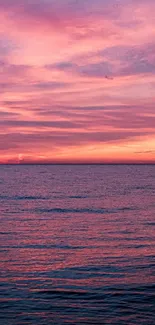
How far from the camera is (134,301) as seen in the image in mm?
15172

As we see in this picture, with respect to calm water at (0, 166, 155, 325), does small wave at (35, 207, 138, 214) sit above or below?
below

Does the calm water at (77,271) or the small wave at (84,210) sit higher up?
the calm water at (77,271)

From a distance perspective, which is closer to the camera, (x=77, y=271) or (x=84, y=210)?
(x=77, y=271)

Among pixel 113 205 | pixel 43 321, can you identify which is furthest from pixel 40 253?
pixel 113 205

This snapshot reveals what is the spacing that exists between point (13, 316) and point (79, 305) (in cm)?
247

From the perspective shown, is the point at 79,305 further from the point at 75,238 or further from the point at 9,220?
the point at 9,220

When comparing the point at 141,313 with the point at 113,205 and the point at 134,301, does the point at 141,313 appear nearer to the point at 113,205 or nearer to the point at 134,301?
the point at 134,301

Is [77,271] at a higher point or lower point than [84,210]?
higher

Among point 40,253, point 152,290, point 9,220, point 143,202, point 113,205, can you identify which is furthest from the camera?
point 143,202

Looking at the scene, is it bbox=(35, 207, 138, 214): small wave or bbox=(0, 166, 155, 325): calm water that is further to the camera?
bbox=(35, 207, 138, 214): small wave

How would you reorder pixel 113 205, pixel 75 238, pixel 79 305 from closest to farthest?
pixel 79 305 < pixel 75 238 < pixel 113 205

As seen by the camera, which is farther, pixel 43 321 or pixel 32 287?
pixel 32 287

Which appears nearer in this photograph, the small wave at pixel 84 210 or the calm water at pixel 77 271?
the calm water at pixel 77 271

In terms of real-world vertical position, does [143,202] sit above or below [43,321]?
below
